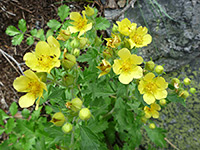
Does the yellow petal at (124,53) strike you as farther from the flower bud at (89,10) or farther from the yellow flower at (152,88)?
the flower bud at (89,10)

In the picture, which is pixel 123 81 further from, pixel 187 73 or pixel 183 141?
pixel 183 141

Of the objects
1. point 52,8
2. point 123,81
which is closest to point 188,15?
point 123,81

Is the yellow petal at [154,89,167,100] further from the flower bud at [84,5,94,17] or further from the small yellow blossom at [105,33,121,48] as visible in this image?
the flower bud at [84,5,94,17]

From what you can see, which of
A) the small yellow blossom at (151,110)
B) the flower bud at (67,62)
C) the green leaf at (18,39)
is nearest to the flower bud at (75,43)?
the flower bud at (67,62)

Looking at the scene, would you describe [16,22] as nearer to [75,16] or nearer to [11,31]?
[11,31]

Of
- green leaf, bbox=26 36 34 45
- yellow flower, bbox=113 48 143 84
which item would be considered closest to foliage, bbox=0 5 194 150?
yellow flower, bbox=113 48 143 84

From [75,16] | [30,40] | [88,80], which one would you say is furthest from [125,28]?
[30,40]
